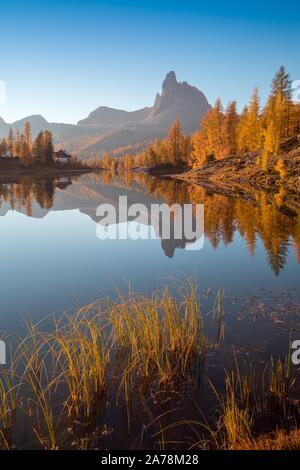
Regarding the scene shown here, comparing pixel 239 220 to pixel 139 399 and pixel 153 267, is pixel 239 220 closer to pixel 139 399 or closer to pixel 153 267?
pixel 153 267

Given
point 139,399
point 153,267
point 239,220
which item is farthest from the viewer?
point 239,220

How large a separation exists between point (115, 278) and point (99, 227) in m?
12.6

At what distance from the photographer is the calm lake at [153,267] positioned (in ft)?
36.7

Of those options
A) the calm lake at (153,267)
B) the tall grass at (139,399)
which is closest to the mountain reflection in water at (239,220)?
the calm lake at (153,267)

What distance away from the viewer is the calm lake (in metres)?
11.2

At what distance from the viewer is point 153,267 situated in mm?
16156

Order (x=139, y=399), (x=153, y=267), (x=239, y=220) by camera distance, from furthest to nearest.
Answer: (x=239, y=220) < (x=153, y=267) < (x=139, y=399)

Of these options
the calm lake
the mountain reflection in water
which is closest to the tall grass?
the calm lake

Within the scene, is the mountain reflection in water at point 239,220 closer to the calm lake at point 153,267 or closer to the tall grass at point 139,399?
the calm lake at point 153,267

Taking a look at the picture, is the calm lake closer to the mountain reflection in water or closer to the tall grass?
the mountain reflection in water

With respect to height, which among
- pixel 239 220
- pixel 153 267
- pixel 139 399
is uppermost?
pixel 239 220

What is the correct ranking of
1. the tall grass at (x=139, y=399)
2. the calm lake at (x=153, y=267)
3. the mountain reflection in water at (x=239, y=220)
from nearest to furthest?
1. the tall grass at (x=139, y=399)
2. the calm lake at (x=153, y=267)
3. the mountain reflection in water at (x=239, y=220)

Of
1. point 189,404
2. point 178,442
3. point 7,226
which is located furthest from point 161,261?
point 7,226

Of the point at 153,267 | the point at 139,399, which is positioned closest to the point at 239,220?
the point at 153,267
